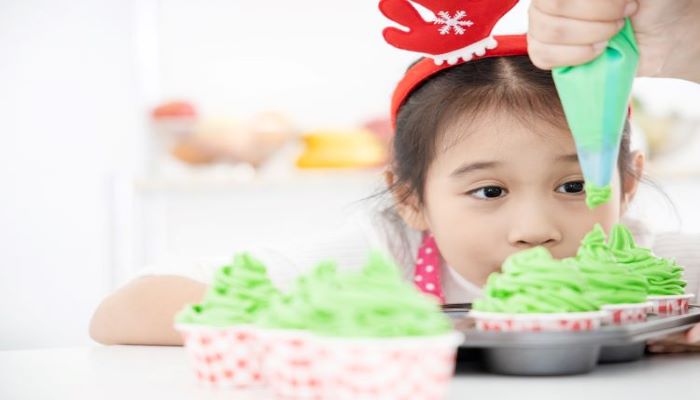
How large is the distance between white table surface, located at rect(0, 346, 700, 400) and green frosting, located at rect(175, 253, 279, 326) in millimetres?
68

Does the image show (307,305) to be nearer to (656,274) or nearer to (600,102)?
(600,102)

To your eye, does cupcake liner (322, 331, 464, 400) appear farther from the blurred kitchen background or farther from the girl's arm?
the blurred kitchen background

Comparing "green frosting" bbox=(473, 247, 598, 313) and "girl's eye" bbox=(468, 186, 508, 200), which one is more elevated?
"girl's eye" bbox=(468, 186, 508, 200)

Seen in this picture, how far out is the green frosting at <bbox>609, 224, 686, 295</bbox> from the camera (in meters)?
1.20

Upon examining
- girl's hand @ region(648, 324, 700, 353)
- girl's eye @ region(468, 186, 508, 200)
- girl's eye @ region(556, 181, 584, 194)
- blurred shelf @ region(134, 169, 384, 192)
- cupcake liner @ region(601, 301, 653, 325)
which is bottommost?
blurred shelf @ region(134, 169, 384, 192)

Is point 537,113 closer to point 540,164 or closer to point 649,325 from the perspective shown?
point 540,164

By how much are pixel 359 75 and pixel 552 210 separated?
221 cm

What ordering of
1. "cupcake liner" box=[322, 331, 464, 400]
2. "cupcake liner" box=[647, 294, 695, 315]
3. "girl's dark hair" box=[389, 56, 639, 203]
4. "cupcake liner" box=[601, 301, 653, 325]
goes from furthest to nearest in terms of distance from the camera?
"girl's dark hair" box=[389, 56, 639, 203]
"cupcake liner" box=[647, 294, 695, 315]
"cupcake liner" box=[601, 301, 653, 325]
"cupcake liner" box=[322, 331, 464, 400]

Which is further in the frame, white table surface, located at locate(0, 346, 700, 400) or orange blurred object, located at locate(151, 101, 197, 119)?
orange blurred object, located at locate(151, 101, 197, 119)

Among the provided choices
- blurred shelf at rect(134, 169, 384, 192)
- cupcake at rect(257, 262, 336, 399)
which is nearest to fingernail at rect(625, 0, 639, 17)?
cupcake at rect(257, 262, 336, 399)

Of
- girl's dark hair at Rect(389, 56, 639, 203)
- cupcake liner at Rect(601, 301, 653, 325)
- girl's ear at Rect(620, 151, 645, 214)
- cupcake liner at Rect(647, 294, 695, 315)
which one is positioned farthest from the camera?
girl's ear at Rect(620, 151, 645, 214)

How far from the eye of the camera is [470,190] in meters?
1.51

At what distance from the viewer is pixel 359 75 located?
3576mm

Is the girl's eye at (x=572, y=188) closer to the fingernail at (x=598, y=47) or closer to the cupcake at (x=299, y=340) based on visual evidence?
the fingernail at (x=598, y=47)
